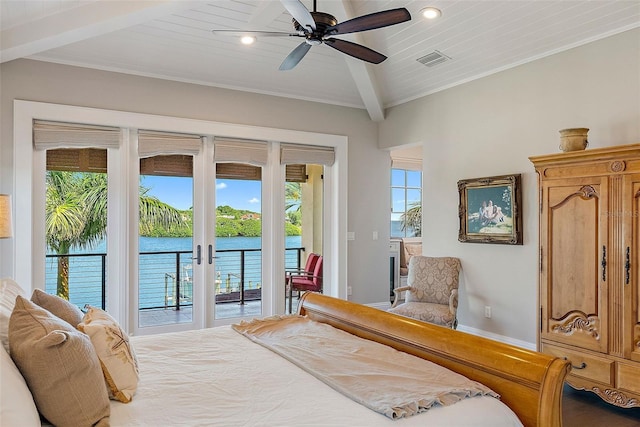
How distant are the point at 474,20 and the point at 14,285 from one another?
13.0 ft

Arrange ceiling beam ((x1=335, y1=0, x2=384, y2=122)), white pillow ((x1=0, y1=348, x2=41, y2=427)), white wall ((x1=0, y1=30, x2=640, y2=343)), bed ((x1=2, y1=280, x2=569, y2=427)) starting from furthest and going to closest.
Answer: ceiling beam ((x1=335, y1=0, x2=384, y2=122)), white wall ((x1=0, y1=30, x2=640, y2=343)), bed ((x1=2, y1=280, x2=569, y2=427)), white pillow ((x1=0, y1=348, x2=41, y2=427))

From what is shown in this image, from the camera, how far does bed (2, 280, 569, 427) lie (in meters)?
1.58

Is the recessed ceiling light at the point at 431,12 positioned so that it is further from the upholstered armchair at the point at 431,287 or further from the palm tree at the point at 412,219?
the palm tree at the point at 412,219

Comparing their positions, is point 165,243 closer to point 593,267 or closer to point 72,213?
point 72,213

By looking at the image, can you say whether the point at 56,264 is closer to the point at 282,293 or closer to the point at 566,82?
the point at 282,293

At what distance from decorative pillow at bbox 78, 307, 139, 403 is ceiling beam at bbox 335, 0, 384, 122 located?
3.25m

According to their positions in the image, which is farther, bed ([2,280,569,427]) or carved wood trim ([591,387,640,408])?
carved wood trim ([591,387,640,408])

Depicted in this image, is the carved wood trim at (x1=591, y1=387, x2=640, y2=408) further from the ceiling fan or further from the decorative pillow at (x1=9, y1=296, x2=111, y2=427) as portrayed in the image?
the decorative pillow at (x1=9, y1=296, x2=111, y2=427)

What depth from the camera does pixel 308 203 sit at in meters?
5.89

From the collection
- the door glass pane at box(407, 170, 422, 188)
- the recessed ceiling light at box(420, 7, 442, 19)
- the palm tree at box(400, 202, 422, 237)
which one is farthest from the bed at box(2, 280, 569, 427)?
the door glass pane at box(407, 170, 422, 188)

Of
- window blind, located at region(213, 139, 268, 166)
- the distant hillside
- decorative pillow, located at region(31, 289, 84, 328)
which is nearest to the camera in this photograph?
decorative pillow, located at region(31, 289, 84, 328)

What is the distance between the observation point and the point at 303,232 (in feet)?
19.2

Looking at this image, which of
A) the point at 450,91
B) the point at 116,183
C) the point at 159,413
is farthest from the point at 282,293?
the point at 159,413

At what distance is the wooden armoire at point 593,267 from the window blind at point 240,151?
302cm
